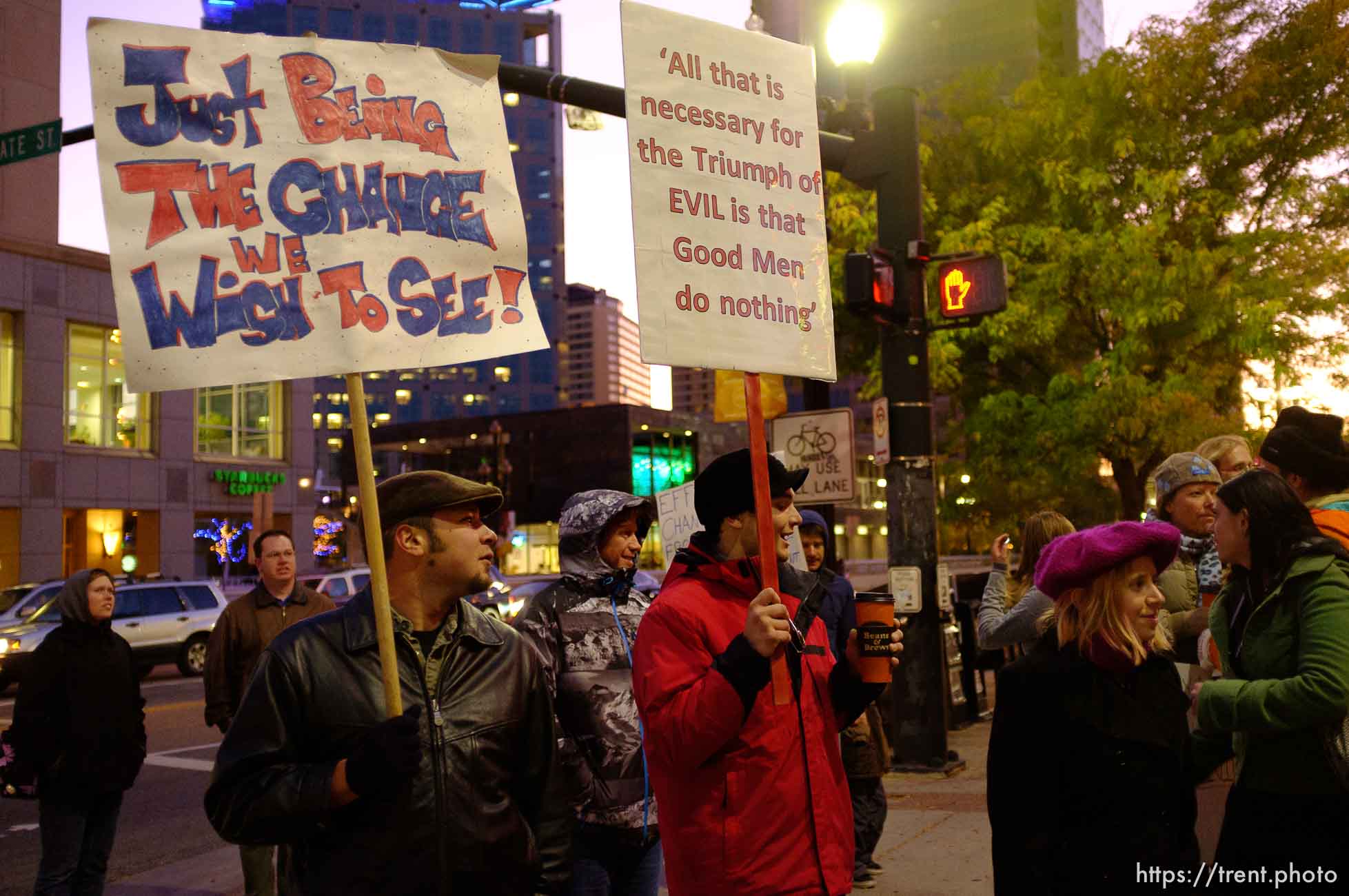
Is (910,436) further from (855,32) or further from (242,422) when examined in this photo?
(242,422)

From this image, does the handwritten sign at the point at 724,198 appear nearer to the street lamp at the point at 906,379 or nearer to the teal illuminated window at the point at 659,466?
the street lamp at the point at 906,379

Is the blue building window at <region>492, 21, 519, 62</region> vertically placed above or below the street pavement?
above

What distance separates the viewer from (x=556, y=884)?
3.03 metres

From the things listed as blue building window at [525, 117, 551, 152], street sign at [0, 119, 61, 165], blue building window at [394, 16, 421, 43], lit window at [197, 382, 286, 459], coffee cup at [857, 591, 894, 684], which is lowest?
coffee cup at [857, 591, 894, 684]

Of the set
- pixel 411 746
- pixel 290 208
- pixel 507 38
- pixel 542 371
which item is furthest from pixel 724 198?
pixel 542 371

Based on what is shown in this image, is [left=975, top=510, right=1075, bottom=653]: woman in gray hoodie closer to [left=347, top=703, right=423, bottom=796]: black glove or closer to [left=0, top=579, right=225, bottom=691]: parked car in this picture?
[left=347, top=703, right=423, bottom=796]: black glove

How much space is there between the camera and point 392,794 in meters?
2.77

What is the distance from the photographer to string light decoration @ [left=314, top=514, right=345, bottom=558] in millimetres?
69062

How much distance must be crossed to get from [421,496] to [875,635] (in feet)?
4.17

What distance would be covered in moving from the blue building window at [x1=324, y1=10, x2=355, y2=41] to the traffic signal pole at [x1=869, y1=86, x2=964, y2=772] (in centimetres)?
14247

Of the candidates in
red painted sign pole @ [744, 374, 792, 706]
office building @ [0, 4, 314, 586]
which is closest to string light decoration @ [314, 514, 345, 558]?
office building @ [0, 4, 314, 586]

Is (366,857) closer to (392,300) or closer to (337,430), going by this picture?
(392,300)

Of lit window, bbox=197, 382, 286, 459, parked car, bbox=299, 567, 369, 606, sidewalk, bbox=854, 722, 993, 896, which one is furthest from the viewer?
lit window, bbox=197, 382, 286, 459

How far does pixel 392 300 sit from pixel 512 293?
376 mm
